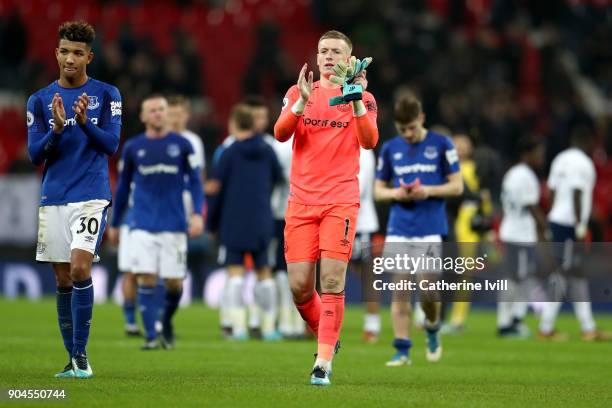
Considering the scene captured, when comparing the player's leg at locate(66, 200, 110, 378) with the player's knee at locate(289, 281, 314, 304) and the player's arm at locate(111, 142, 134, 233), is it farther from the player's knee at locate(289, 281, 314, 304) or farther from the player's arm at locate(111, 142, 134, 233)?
the player's arm at locate(111, 142, 134, 233)

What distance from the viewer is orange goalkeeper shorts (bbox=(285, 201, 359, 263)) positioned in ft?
29.7

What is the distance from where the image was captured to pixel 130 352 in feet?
40.3

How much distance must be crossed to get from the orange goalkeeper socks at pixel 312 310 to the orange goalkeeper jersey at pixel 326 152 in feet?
2.50

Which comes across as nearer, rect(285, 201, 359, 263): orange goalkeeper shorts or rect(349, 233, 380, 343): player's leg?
rect(285, 201, 359, 263): orange goalkeeper shorts

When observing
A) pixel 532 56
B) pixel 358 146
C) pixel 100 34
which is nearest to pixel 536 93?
pixel 532 56

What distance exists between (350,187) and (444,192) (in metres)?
2.50

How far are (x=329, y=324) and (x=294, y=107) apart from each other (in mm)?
1535

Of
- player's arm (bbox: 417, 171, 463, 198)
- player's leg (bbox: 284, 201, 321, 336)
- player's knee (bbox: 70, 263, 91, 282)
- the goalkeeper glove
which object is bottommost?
player's knee (bbox: 70, 263, 91, 282)

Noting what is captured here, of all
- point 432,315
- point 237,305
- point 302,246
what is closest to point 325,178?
point 302,246

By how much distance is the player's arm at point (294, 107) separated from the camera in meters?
8.88

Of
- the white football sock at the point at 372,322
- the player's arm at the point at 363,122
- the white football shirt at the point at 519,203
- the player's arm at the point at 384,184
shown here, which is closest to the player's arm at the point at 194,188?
the player's arm at the point at 384,184

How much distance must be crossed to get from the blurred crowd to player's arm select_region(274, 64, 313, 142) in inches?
515

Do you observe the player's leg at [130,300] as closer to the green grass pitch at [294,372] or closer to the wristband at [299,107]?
the green grass pitch at [294,372]

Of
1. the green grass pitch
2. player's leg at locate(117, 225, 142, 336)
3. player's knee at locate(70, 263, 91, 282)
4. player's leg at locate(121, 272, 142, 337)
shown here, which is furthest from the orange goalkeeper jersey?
player's leg at locate(121, 272, 142, 337)
